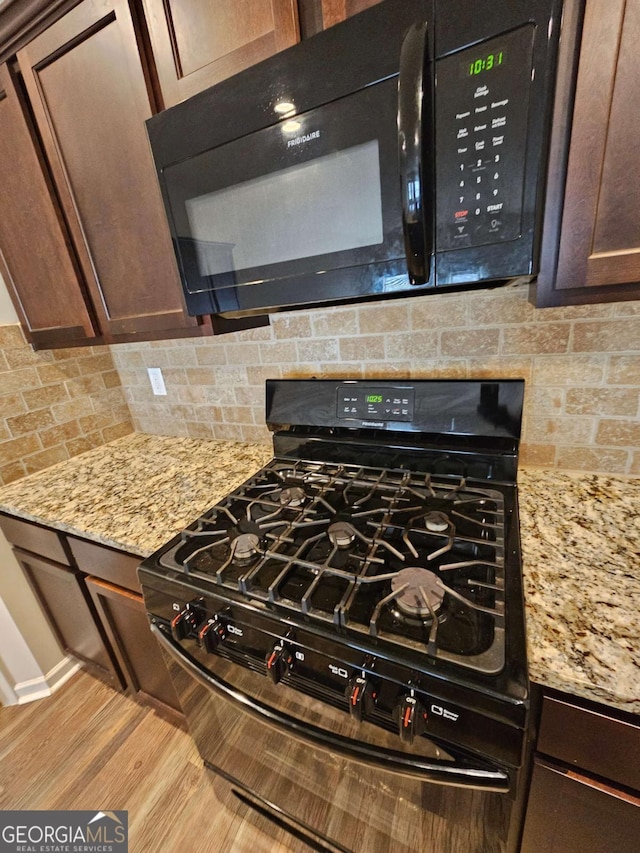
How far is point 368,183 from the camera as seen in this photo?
632 mm

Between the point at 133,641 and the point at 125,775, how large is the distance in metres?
0.52

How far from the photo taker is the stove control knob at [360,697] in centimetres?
57

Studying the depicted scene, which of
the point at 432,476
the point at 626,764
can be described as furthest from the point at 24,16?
the point at 626,764

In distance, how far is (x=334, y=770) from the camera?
28.9 inches

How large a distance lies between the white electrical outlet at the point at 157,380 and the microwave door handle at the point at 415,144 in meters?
1.30

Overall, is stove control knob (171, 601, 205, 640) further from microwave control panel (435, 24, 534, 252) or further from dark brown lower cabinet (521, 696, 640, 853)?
microwave control panel (435, 24, 534, 252)

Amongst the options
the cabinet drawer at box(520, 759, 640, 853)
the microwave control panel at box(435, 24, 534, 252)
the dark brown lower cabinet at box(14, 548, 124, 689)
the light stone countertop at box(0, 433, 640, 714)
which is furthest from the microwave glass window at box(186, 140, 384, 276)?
the dark brown lower cabinet at box(14, 548, 124, 689)

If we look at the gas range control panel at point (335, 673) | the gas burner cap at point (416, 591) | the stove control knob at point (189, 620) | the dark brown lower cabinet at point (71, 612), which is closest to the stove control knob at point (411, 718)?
the gas range control panel at point (335, 673)

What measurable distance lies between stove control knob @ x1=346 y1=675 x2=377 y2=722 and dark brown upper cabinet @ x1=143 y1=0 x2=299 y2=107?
3.70 feet

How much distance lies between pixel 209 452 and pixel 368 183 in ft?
3.62

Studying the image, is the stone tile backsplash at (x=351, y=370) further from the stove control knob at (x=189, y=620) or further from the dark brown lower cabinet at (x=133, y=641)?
the stove control knob at (x=189, y=620)

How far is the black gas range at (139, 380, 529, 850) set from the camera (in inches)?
21.3

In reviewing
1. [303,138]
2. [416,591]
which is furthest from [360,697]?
[303,138]

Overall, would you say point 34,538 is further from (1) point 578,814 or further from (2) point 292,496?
(1) point 578,814
